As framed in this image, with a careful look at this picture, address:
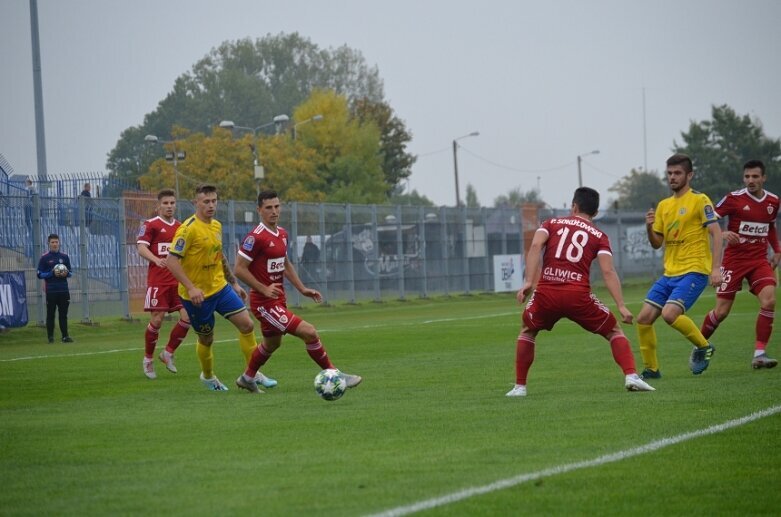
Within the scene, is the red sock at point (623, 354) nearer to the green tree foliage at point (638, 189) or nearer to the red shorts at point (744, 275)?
the red shorts at point (744, 275)

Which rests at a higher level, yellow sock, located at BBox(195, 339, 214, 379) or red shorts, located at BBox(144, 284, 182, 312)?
red shorts, located at BBox(144, 284, 182, 312)

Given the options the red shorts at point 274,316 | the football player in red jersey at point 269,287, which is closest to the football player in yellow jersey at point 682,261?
the football player in red jersey at point 269,287

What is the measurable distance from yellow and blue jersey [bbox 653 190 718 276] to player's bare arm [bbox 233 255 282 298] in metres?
4.36

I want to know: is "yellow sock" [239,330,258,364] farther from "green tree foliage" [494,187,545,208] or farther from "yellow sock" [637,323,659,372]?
"green tree foliage" [494,187,545,208]

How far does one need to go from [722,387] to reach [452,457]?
4831 mm

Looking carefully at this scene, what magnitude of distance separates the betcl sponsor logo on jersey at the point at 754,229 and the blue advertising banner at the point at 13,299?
58.8ft

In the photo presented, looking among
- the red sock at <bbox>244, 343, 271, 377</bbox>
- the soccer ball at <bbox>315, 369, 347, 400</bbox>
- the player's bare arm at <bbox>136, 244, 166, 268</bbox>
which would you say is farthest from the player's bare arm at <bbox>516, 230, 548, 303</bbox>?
the player's bare arm at <bbox>136, 244, 166, 268</bbox>

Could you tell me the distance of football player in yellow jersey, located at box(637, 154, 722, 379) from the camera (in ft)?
42.8

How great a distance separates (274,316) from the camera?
12.6 m

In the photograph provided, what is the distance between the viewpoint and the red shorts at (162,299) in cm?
1672

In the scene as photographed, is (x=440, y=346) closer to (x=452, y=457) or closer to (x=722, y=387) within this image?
(x=722, y=387)

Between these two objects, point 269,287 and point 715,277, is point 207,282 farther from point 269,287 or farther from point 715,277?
point 715,277

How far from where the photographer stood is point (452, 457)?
805 cm

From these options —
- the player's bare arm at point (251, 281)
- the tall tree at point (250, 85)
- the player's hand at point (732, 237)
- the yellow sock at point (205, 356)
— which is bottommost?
the yellow sock at point (205, 356)
